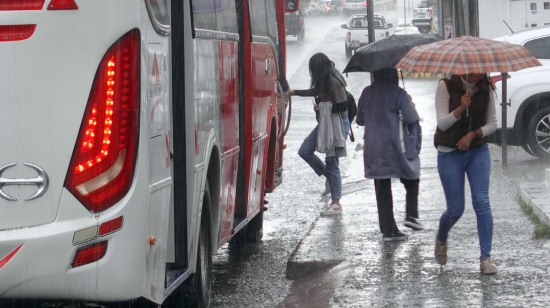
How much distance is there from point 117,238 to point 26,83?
0.78m

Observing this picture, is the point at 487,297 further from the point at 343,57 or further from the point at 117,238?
the point at 343,57

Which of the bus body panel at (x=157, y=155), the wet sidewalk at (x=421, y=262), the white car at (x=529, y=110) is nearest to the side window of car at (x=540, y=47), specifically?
the white car at (x=529, y=110)

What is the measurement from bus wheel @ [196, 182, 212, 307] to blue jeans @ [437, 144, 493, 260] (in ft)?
6.18

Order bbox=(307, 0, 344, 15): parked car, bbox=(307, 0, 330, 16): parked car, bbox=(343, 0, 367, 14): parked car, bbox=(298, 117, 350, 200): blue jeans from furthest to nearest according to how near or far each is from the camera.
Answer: bbox=(307, 0, 330, 16): parked car → bbox=(307, 0, 344, 15): parked car → bbox=(343, 0, 367, 14): parked car → bbox=(298, 117, 350, 200): blue jeans

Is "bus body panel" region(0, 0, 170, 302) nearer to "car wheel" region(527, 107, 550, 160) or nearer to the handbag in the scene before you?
the handbag

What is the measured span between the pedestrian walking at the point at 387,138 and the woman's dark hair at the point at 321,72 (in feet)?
5.44

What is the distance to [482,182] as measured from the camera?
20.5 feet

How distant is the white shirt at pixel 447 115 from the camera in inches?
247

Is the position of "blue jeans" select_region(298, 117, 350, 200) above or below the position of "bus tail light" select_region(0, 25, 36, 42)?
below

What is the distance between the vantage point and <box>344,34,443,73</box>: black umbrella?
7453 millimetres

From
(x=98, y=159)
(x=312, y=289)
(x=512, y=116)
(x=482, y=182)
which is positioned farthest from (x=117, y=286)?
(x=512, y=116)

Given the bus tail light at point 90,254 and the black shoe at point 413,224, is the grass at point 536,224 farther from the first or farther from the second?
the bus tail light at point 90,254

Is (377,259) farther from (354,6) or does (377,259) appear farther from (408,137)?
(354,6)

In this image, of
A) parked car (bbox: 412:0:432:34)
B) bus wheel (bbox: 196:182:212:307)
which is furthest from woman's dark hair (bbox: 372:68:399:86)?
parked car (bbox: 412:0:432:34)
